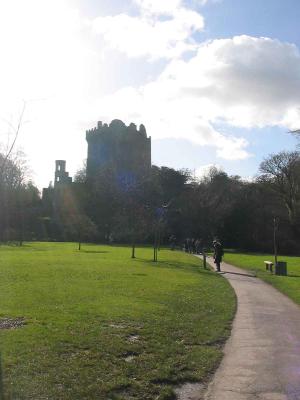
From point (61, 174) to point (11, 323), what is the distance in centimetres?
10354

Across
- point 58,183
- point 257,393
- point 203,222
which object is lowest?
point 257,393

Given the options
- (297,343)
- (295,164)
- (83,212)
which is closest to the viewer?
(297,343)

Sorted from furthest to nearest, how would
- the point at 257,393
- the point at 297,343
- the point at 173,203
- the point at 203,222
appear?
the point at 173,203, the point at 203,222, the point at 297,343, the point at 257,393

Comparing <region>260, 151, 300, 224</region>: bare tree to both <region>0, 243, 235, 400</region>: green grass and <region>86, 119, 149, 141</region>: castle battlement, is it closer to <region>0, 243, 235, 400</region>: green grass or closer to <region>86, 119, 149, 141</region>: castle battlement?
<region>86, 119, 149, 141</region>: castle battlement

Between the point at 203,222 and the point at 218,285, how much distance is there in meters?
56.8

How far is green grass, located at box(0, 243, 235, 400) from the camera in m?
7.02

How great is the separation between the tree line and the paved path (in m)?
47.7

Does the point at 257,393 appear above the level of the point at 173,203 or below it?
below

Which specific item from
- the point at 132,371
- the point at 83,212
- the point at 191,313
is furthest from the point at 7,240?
the point at 132,371

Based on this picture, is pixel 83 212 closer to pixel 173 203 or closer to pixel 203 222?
pixel 173 203

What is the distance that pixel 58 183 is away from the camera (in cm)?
10462

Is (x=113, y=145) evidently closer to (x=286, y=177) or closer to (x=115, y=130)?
(x=115, y=130)

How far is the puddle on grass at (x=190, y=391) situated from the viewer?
690cm

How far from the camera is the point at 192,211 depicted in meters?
79.7
